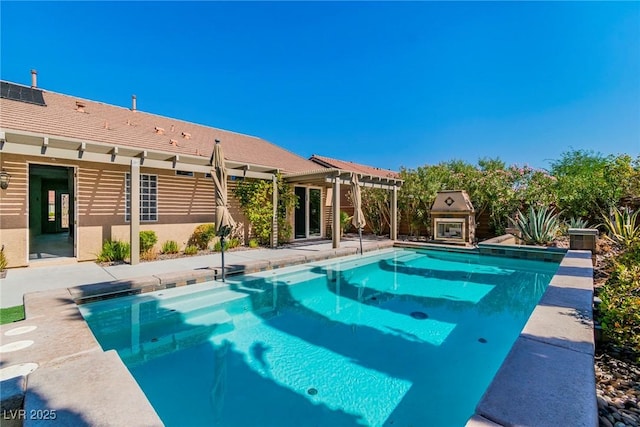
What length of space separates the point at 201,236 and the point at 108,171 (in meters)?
3.76

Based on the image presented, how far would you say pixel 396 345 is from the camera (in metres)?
4.69

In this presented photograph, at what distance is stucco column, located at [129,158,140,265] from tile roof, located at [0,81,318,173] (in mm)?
933

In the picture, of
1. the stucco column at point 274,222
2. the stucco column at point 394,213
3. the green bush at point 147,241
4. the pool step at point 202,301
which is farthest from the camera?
the stucco column at point 394,213

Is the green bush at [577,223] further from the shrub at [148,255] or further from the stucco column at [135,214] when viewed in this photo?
the stucco column at [135,214]

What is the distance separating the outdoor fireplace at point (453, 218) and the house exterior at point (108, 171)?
248cm

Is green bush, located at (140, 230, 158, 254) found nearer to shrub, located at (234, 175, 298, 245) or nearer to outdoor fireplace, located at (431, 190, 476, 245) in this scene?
shrub, located at (234, 175, 298, 245)

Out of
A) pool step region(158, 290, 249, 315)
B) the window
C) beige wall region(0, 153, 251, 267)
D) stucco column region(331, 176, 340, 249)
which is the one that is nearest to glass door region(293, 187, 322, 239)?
stucco column region(331, 176, 340, 249)

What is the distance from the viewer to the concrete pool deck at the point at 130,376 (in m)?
2.03

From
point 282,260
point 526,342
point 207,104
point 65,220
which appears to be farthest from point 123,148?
point 65,220

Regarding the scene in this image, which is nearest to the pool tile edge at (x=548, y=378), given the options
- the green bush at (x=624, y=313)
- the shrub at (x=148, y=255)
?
the green bush at (x=624, y=313)

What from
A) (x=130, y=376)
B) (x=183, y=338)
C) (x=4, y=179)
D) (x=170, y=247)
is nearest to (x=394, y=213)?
(x=170, y=247)

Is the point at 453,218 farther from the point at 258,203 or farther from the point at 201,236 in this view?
the point at 201,236

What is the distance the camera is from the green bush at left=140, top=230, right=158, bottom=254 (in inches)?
378

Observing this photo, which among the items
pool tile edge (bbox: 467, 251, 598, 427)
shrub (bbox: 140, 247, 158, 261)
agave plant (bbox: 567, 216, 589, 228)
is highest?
agave plant (bbox: 567, 216, 589, 228)
